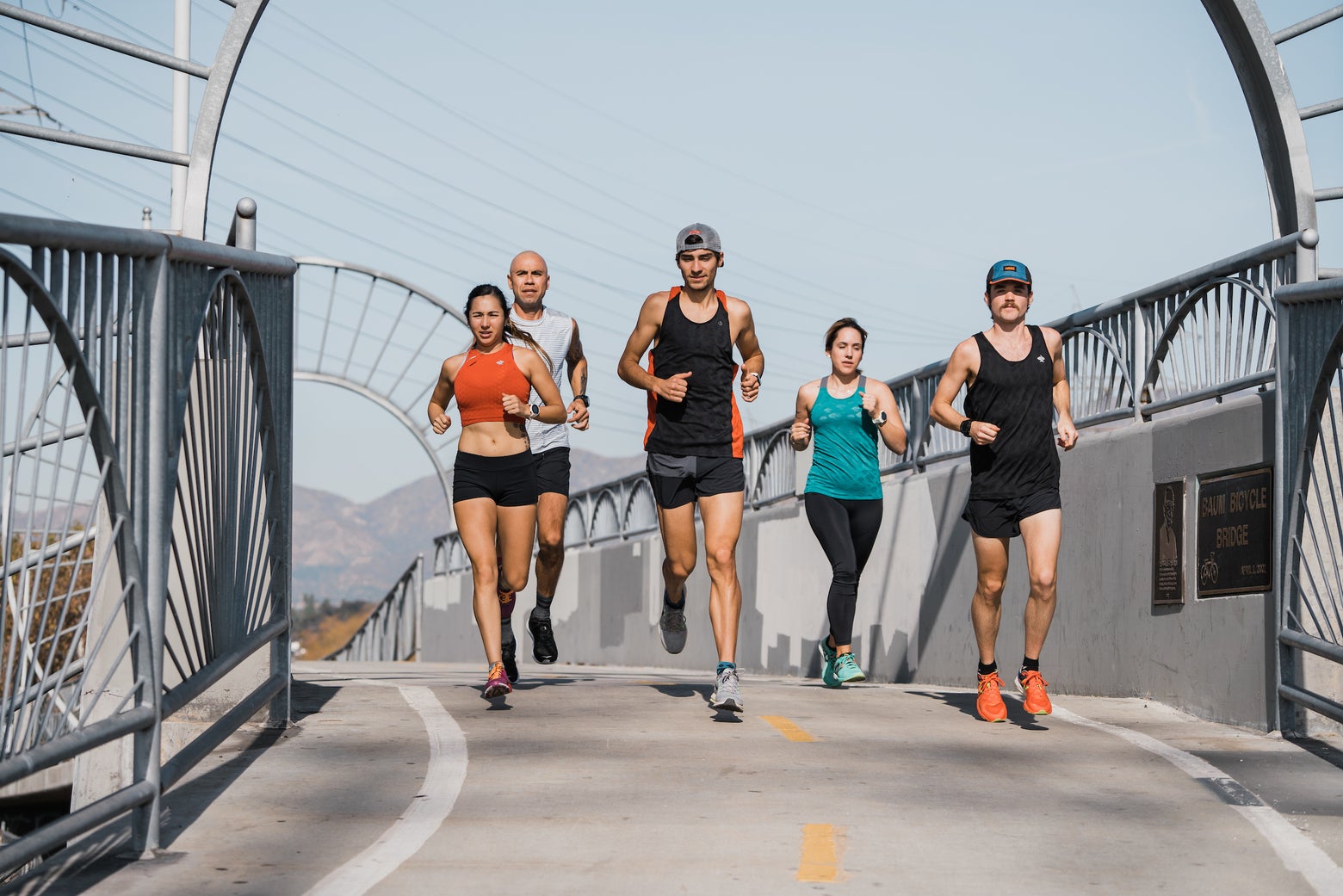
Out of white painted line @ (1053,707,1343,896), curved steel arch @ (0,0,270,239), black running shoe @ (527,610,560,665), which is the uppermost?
curved steel arch @ (0,0,270,239)

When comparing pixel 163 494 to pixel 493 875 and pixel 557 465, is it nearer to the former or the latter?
pixel 493 875

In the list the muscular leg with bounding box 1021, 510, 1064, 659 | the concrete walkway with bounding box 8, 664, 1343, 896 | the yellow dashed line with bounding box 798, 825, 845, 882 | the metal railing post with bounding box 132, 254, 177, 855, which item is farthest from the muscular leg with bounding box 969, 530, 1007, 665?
the metal railing post with bounding box 132, 254, 177, 855

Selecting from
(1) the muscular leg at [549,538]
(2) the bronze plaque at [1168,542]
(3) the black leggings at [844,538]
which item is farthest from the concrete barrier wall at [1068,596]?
(1) the muscular leg at [549,538]

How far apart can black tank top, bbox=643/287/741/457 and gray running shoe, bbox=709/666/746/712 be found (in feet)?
3.86

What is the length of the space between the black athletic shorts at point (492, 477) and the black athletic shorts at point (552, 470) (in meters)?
0.90

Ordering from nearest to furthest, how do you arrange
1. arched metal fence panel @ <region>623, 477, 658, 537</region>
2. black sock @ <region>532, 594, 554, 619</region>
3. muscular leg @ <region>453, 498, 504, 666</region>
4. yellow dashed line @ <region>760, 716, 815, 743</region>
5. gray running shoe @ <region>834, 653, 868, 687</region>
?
yellow dashed line @ <region>760, 716, 815, 743</region> < muscular leg @ <region>453, 498, 504, 666</region> < black sock @ <region>532, 594, 554, 619</region> < gray running shoe @ <region>834, 653, 868, 687</region> < arched metal fence panel @ <region>623, 477, 658, 537</region>

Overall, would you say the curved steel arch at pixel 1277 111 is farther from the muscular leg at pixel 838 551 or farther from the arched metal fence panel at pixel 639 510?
the arched metal fence panel at pixel 639 510

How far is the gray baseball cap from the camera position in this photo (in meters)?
8.58

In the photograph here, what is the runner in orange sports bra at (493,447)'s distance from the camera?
8.87 meters

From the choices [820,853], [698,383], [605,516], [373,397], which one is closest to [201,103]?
[698,383]

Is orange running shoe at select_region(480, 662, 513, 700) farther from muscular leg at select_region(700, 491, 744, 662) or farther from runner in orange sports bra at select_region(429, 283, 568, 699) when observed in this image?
muscular leg at select_region(700, 491, 744, 662)

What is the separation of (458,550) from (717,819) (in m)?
28.0

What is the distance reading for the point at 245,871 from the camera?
4.99 metres

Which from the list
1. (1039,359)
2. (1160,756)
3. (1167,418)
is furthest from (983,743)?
(1167,418)
